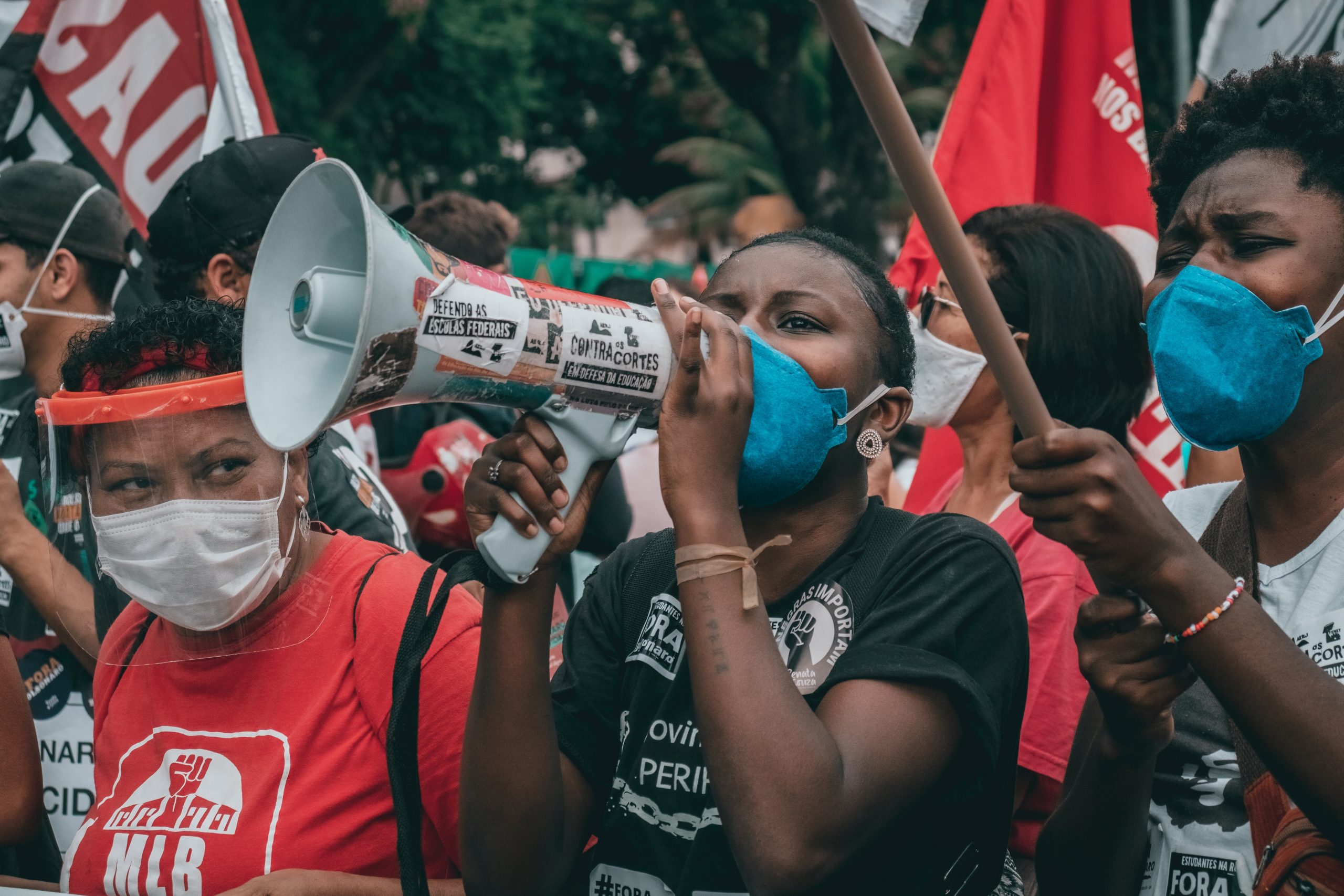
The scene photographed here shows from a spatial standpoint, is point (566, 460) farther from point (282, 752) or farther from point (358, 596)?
point (282, 752)

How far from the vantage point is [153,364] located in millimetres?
2486

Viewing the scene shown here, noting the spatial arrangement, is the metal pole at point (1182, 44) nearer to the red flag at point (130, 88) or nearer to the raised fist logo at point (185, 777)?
the red flag at point (130, 88)

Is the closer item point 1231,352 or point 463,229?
point 1231,352

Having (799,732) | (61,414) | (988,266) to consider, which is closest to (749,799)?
(799,732)

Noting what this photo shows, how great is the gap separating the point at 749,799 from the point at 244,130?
371 cm

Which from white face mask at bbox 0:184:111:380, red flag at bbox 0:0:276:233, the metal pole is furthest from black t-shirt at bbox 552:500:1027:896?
the metal pole

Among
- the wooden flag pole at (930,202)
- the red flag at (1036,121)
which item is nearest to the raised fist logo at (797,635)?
the wooden flag pole at (930,202)

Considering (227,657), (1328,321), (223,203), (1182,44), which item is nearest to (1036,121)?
(223,203)

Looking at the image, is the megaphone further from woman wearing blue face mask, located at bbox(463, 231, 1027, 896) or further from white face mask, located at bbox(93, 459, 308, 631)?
white face mask, located at bbox(93, 459, 308, 631)

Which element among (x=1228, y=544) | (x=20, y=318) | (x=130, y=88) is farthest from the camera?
(x=130, y=88)

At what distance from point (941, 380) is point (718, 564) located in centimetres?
183

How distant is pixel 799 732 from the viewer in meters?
1.71

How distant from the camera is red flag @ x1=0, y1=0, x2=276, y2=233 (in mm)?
4562

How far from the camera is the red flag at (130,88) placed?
180 inches
